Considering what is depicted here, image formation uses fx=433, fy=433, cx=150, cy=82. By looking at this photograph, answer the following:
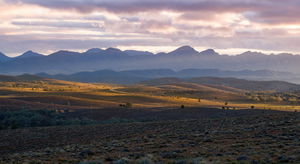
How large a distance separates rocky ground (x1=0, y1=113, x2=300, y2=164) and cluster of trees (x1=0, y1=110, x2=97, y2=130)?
6543 millimetres

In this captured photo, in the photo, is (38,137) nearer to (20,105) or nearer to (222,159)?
(222,159)

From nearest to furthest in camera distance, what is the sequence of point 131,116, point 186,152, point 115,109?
1. point 186,152
2. point 131,116
3. point 115,109

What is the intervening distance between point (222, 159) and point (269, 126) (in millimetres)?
12643

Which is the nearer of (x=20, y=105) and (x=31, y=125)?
(x=31, y=125)

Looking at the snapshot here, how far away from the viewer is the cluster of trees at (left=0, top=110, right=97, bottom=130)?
42969 millimetres

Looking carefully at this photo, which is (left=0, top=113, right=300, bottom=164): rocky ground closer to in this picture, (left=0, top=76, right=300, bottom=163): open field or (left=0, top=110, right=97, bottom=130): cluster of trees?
(left=0, top=76, right=300, bottom=163): open field

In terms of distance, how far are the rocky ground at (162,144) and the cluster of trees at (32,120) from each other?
21.5ft

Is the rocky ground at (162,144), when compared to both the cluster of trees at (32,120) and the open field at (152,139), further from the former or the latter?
the cluster of trees at (32,120)

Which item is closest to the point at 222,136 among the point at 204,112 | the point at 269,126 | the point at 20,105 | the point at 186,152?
the point at 269,126

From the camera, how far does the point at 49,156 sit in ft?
66.3

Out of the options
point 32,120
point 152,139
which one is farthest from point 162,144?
point 32,120

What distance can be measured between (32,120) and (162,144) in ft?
83.9

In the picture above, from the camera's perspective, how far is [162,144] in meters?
22.8

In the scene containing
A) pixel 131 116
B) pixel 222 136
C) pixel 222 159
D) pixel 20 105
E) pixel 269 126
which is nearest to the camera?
pixel 222 159
